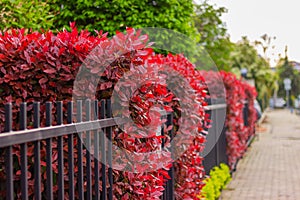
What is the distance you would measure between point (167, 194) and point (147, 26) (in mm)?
4808

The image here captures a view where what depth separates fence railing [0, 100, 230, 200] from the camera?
8.30 feet

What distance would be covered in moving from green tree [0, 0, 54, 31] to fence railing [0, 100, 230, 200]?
3566 millimetres

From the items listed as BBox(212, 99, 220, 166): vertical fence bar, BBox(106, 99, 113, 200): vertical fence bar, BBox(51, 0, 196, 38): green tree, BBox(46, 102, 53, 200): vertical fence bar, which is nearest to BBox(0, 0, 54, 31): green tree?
BBox(51, 0, 196, 38): green tree

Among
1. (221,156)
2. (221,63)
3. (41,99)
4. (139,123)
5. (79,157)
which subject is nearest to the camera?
(79,157)

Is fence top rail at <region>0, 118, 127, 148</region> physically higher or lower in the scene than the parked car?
higher

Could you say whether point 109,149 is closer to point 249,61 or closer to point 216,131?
point 216,131

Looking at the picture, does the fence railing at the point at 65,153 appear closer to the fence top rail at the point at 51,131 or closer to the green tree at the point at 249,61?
the fence top rail at the point at 51,131

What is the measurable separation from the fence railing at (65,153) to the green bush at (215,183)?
3.06 m

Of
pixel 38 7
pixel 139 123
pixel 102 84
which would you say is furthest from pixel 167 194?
pixel 38 7

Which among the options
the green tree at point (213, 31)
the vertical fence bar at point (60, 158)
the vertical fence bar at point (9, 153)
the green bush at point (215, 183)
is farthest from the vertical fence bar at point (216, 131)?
the green tree at point (213, 31)

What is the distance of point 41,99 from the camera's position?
3.32 m

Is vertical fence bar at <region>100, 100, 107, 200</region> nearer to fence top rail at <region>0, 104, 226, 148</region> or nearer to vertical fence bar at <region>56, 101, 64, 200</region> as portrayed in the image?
fence top rail at <region>0, 104, 226, 148</region>

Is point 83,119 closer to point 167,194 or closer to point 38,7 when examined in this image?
point 167,194

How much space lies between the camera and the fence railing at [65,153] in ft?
8.30
